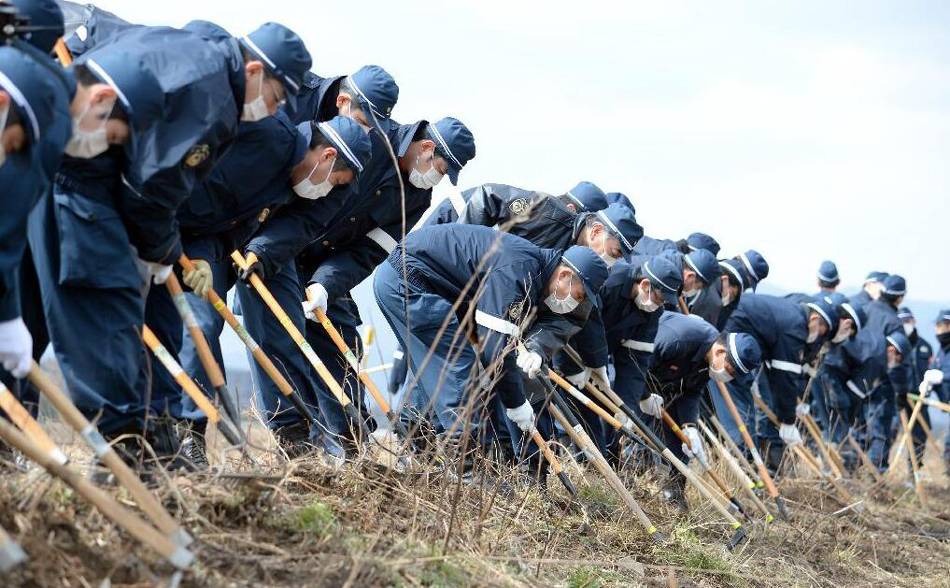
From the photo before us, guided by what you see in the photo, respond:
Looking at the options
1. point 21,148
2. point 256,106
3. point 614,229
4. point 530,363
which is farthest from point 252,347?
point 614,229

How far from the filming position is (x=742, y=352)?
10.5m

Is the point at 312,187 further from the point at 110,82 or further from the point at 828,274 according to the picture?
the point at 828,274

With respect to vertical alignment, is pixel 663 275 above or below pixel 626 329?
above

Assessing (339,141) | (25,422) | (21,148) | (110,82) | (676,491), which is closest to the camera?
(21,148)

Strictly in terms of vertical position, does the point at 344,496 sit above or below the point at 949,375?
above

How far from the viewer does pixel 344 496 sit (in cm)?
530

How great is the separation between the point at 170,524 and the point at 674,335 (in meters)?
6.65

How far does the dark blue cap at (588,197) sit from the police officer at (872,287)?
822 cm

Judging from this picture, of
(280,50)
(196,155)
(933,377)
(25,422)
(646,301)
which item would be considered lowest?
(933,377)

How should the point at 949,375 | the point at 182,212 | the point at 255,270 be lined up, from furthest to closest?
the point at 949,375, the point at 255,270, the point at 182,212

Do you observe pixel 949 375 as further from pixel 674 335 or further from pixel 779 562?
pixel 779 562

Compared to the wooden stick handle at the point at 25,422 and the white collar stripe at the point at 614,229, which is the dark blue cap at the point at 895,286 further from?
the wooden stick handle at the point at 25,422

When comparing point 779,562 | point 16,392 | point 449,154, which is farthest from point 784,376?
point 16,392

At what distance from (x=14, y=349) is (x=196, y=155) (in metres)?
1.22
